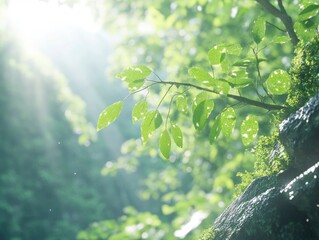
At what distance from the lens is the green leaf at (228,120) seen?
155 centimetres

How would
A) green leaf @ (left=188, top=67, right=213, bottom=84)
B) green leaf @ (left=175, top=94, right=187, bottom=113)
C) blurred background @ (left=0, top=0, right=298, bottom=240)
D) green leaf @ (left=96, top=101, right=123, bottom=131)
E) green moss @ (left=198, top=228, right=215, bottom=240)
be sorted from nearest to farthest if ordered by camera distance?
green leaf @ (left=188, top=67, right=213, bottom=84)
green leaf @ (left=96, top=101, right=123, bottom=131)
green leaf @ (left=175, top=94, right=187, bottom=113)
green moss @ (left=198, top=228, right=215, bottom=240)
blurred background @ (left=0, top=0, right=298, bottom=240)

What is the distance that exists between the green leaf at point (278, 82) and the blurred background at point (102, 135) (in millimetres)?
324

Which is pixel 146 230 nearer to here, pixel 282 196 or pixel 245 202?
pixel 245 202

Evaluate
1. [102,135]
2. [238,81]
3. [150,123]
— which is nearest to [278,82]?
A: [238,81]

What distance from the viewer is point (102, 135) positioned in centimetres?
4647

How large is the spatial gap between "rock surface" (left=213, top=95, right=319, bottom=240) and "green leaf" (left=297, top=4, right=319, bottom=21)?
1.10ft

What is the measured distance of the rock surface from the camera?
134cm

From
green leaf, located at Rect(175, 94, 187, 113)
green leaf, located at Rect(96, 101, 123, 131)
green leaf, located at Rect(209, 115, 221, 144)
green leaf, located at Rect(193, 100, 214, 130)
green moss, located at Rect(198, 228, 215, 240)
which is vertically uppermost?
green leaf, located at Rect(96, 101, 123, 131)

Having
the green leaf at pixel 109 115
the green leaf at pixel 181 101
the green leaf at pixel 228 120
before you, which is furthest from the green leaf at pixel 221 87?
the green leaf at pixel 109 115

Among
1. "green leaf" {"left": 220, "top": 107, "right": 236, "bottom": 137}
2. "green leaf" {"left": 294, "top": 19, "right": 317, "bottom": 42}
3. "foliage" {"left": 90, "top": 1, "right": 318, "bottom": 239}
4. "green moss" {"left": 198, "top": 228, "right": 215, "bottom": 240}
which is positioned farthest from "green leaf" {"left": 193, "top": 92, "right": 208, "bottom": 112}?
"green moss" {"left": 198, "top": 228, "right": 215, "bottom": 240}

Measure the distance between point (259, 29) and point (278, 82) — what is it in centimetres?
23

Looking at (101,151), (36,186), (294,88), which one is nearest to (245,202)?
(294,88)

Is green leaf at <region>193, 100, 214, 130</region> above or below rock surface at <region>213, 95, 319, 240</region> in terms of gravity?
above

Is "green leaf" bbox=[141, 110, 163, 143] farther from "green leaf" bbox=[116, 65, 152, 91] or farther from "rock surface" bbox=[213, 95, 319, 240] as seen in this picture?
"rock surface" bbox=[213, 95, 319, 240]
